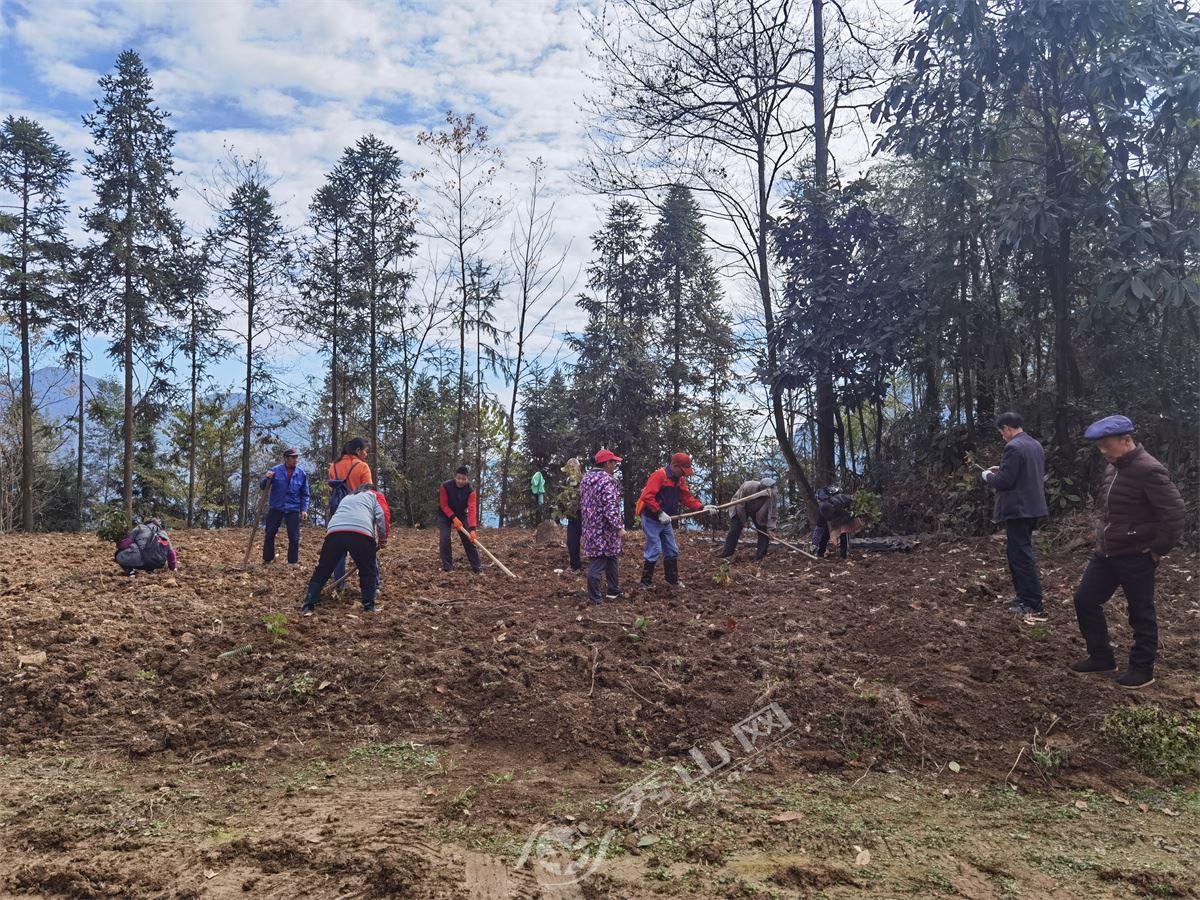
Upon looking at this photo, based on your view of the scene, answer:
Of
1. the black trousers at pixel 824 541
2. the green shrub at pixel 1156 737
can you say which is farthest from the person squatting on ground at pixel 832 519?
the green shrub at pixel 1156 737

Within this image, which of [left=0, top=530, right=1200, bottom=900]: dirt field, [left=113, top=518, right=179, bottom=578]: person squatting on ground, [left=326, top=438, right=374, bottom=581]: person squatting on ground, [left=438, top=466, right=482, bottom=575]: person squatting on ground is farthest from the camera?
[left=438, top=466, right=482, bottom=575]: person squatting on ground

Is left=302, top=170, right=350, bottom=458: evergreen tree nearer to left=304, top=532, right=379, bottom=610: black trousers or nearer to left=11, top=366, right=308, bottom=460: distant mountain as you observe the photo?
left=11, top=366, right=308, bottom=460: distant mountain

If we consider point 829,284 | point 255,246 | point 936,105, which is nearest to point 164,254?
point 255,246

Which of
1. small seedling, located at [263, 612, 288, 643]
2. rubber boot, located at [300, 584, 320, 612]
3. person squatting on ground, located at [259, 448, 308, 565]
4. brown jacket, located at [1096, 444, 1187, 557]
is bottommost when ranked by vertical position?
small seedling, located at [263, 612, 288, 643]

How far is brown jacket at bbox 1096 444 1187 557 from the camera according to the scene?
203 inches

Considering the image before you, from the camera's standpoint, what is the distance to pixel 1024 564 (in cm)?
707

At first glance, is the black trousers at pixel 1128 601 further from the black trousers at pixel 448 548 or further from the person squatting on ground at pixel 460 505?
the black trousers at pixel 448 548

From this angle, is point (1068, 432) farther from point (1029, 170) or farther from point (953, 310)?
point (1029, 170)

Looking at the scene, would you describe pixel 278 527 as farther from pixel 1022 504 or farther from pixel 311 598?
pixel 1022 504

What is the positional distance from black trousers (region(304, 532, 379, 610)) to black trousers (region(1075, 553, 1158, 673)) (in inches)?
241

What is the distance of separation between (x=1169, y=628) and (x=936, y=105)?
24.4 feet

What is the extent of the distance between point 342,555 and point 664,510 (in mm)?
3689

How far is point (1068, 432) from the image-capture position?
11.3 meters

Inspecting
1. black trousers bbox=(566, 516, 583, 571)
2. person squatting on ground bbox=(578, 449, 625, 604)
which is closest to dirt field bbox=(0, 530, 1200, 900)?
person squatting on ground bbox=(578, 449, 625, 604)
